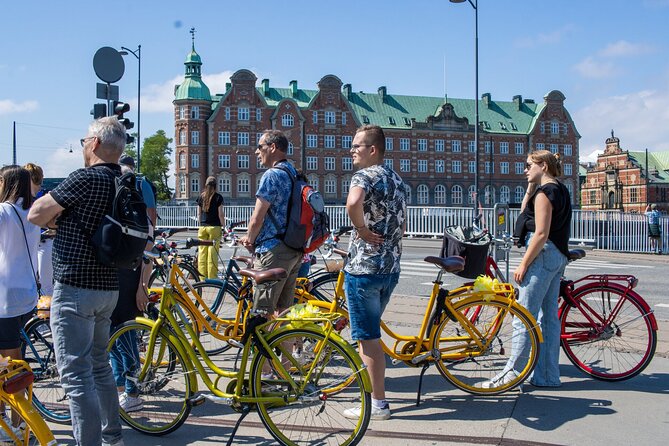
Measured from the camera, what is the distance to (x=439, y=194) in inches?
3615

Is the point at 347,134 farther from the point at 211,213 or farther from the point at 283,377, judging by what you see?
the point at 283,377

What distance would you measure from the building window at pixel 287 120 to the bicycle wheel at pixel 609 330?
77270 mm

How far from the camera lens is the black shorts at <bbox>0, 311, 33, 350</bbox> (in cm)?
463

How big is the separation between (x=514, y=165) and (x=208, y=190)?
89706 millimetres

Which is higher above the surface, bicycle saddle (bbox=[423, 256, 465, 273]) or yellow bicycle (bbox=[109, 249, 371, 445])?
bicycle saddle (bbox=[423, 256, 465, 273])

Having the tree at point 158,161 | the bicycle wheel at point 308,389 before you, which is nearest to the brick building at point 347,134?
the tree at point 158,161

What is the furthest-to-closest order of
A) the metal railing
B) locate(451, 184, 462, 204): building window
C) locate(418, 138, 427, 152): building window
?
locate(451, 184, 462, 204): building window
locate(418, 138, 427, 152): building window
the metal railing

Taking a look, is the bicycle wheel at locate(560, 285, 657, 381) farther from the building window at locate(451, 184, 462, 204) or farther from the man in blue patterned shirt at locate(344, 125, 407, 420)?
Result: the building window at locate(451, 184, 462, 204)

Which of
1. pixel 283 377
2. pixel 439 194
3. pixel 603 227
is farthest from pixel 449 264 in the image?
pixel 439 194

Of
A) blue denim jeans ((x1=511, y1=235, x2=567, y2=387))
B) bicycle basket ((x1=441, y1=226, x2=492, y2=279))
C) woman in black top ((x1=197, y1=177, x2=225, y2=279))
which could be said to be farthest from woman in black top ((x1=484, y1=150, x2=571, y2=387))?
woman in black top ((x1=197, y1=177, x2=225, y2=279))

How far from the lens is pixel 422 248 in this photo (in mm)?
26047

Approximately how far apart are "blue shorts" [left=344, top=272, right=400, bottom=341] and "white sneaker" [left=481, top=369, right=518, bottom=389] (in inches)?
49.9

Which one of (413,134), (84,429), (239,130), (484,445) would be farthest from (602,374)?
(413,134)

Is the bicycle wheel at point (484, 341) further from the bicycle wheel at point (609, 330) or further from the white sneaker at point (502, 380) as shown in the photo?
the bicycle wheel at point (609, 330)
